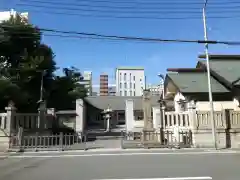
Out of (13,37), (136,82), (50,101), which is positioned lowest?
(50,101)

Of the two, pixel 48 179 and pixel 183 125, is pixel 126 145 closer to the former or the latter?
pixel 183 125

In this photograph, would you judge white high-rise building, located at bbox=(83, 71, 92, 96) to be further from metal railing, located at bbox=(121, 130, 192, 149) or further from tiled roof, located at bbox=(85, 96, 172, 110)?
metal railing, located at bbox=(121, 130, 192, 149)

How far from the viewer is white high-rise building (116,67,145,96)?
5763 inches

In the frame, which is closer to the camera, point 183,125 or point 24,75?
point 183,125

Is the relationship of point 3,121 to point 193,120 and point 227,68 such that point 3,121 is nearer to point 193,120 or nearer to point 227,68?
point 193,120

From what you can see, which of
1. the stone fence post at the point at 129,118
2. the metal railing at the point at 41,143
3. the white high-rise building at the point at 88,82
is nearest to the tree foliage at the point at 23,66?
the metal railing at the point at 41,143

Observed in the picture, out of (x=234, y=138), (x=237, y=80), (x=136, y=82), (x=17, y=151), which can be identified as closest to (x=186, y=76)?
(x=237, y=80)

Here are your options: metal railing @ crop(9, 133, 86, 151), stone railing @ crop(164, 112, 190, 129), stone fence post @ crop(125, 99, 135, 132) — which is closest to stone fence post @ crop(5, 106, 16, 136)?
metal railing @ crop(9, 133, 86, 151)

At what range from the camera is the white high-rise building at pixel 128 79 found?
14638 cm

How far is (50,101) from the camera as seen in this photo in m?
38.8

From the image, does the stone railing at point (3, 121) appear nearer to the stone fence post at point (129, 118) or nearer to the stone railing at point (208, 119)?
the stone railing at point (208, 119)

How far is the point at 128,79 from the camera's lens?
148 m

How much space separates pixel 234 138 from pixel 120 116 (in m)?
45.6

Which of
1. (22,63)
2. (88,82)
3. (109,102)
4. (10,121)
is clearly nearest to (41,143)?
(10,121)
